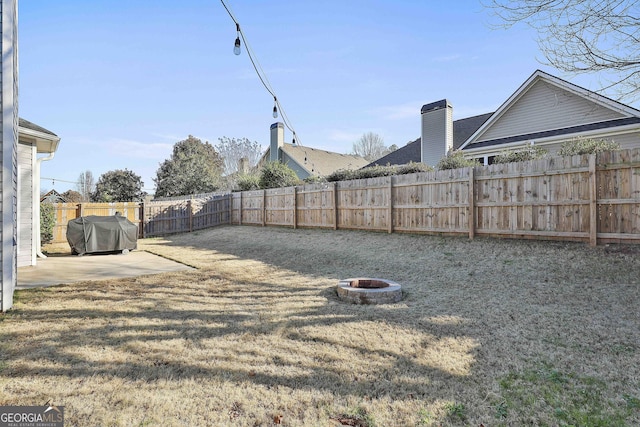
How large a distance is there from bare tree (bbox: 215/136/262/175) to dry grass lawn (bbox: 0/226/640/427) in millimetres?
33813

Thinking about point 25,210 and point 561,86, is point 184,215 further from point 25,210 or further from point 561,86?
point 561,86

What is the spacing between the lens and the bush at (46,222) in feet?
34.5

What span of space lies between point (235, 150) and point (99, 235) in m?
30.7

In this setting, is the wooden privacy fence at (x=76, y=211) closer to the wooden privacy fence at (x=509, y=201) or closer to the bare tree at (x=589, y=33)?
the wooden privacy fence at (x=509, y=201)

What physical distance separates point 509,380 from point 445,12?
27.0 feet

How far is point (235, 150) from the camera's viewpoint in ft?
126

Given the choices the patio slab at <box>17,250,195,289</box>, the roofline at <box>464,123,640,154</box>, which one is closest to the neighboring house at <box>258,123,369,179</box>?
the roofline at <box>464,123,640,154</box>

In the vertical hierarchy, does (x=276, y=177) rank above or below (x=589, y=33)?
below

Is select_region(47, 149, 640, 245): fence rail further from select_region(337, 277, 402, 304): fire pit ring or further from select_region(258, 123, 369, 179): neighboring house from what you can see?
select_region(258, 123, 369, 179): neighboring house

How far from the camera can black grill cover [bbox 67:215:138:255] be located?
29.4ft

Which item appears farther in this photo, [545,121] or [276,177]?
[276,177]

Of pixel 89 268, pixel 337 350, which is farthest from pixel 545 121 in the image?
pixel 89 268

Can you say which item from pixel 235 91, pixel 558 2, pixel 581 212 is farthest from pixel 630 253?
pixel 235 91

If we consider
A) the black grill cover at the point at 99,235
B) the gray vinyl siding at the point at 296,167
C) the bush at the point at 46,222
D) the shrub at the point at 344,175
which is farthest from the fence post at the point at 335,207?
the gray vinyl siding at the point at 296,167
